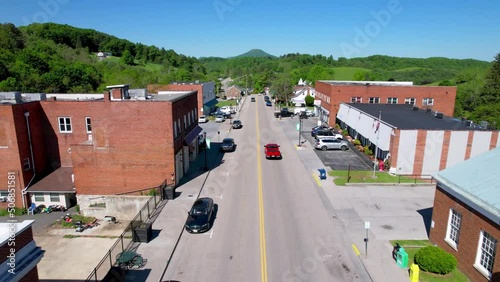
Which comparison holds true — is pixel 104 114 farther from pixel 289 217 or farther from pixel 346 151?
pixel 346 151

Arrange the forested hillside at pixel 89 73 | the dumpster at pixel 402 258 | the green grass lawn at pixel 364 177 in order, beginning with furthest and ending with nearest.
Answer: the forested hillside at pixel 89 73 → the green grass lawn at pixel 364 177 → the dumpster at pixel 402 258

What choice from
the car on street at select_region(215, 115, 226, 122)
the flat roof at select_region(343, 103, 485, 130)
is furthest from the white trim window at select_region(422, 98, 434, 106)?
the car on street at select_region(215, 115, 226, 122)

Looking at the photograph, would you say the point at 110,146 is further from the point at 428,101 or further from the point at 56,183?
the point at 428,101

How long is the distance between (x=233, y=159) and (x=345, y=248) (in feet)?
67.0

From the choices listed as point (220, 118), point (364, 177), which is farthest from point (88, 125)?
point (220, 118)

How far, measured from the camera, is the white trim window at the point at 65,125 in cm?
2897

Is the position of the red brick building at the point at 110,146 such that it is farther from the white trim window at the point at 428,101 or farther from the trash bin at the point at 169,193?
the white trim window at the point at 428,101

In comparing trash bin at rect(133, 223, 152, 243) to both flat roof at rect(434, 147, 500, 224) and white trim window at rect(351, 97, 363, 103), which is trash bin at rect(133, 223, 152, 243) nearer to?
flat roof at rect(434, 147, 500, 224)

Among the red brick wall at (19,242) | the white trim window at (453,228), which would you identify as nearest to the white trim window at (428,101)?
the white trim window at (453,228)

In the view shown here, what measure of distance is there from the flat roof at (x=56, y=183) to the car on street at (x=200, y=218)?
12.6 meters

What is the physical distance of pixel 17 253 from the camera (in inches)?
366

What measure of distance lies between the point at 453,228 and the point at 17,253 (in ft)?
62.7

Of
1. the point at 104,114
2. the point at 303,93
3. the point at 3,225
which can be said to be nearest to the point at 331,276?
the point at 3,225

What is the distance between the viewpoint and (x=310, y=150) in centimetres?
4088
